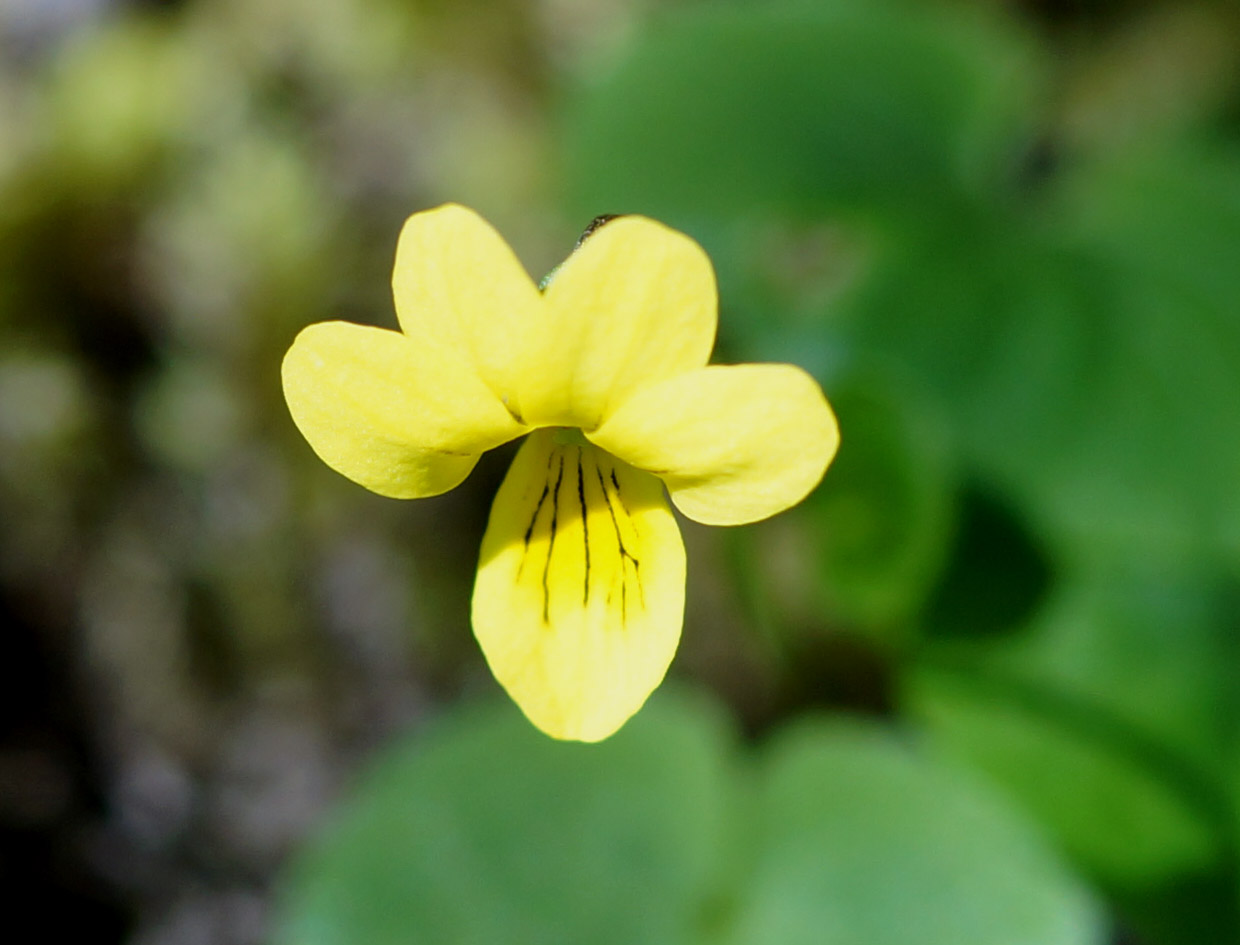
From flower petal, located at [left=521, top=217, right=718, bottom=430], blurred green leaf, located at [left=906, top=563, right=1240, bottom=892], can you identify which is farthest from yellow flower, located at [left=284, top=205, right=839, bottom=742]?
blurred green leaf, located at [left=906, top=563, right=1240, bottom=892]

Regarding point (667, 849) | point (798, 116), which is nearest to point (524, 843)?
point (667, 849)

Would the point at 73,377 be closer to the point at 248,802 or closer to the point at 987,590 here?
the point at 248,802

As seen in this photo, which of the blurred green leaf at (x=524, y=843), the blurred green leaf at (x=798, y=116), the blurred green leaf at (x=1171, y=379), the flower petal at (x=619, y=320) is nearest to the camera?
the flower petal at (x=619, y=320)

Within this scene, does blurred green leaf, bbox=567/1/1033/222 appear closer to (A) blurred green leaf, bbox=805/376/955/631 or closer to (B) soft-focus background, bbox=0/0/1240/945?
(B) soft-focus background, bbox=0/0/1240/945

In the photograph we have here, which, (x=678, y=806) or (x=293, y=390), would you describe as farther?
(x=678, y=806)

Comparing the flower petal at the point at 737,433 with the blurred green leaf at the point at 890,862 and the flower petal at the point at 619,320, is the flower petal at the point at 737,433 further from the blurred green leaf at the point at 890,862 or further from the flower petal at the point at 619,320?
the blurred green leaf at the point at 890,862

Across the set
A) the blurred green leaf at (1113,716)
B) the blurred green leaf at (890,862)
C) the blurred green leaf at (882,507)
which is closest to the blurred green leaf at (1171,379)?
the blurred green leaf at (1113,716)

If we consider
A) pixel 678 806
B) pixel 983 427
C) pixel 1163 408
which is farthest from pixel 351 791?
pixel 1163 408

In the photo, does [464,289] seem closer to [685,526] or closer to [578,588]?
[578,588]
